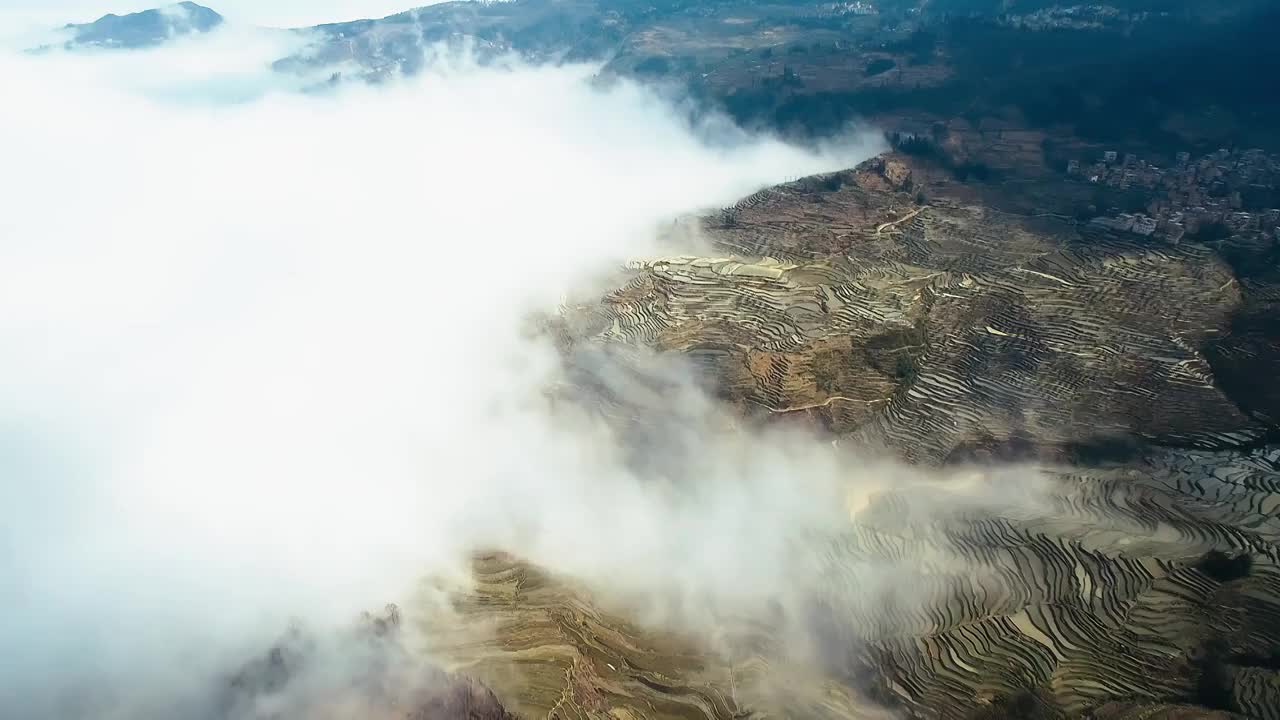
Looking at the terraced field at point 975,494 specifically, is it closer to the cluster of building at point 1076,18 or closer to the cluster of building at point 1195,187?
the cluster of building at point 1195,187

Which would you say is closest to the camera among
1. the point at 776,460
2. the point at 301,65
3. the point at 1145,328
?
the point at 776,460

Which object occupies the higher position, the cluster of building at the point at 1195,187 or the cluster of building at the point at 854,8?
the cluster of building at the point at 854,8

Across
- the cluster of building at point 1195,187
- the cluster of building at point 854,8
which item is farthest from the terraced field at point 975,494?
the cluster of building at point 854,8

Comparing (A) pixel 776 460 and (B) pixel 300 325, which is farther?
(B) pixel 300 325

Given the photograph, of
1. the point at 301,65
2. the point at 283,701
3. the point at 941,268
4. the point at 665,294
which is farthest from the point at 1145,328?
the point at 301,65

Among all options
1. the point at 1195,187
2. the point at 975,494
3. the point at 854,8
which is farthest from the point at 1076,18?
the point at 975,494

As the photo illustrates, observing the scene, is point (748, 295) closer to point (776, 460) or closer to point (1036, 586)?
point (776, 460)

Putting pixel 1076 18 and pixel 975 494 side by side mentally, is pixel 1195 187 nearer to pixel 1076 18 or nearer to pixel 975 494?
pixel 975 494

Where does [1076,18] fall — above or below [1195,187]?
above

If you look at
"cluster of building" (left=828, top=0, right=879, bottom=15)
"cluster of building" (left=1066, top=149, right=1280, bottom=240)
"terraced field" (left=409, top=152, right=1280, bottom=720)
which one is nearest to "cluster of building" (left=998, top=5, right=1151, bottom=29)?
"cluster of building" (left=828, top=0, right=879, bottom=15)
